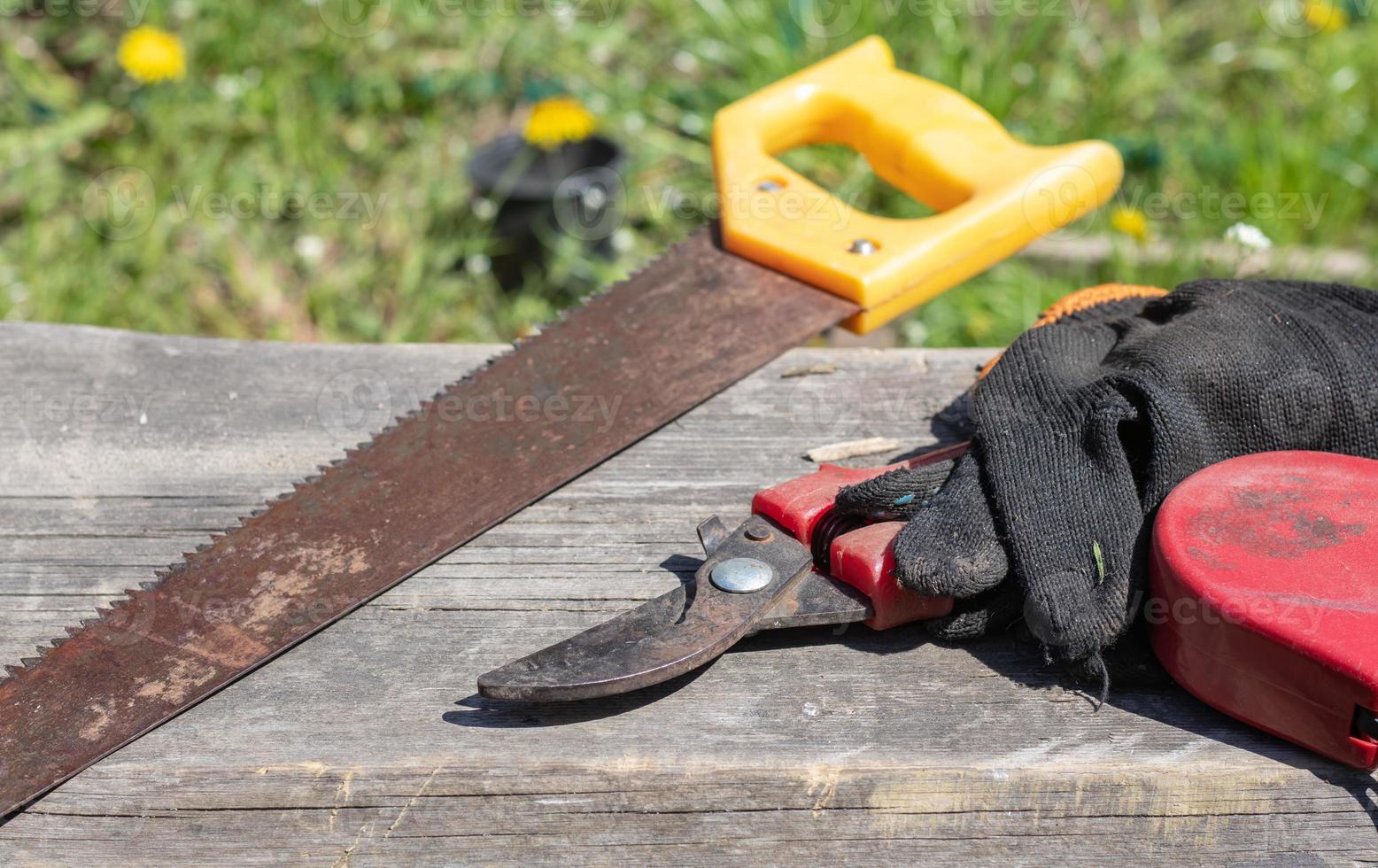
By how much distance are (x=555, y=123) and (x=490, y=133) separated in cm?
76

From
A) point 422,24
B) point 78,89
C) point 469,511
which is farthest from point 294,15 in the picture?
point 469,511

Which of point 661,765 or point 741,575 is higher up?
point 741,575

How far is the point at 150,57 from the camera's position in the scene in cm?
416

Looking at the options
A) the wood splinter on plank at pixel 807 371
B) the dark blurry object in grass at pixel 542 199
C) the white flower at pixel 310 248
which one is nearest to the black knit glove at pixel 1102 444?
the wood splinter on plank at pixel 807 371

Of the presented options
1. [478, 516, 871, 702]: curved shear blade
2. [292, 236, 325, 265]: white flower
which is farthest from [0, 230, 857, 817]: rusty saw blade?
[292, 236, 325, 265]: white flower

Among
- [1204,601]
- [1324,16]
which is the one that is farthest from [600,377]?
[1324,16]

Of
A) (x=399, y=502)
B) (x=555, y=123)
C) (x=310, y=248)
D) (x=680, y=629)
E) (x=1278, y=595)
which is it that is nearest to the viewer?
(x=1278, y=595)

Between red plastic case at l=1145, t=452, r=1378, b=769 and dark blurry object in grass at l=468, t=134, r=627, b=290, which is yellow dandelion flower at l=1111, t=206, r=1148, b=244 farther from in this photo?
red plastic case at l=1145, t=452, r=1378, b=769

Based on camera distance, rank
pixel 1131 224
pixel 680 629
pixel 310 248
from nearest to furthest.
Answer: pixel 680 629
pixel 1131 224
pixel 310 248

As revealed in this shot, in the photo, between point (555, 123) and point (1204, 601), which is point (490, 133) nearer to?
point (555, 123)

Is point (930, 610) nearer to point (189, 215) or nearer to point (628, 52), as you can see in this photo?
point (189, 215)

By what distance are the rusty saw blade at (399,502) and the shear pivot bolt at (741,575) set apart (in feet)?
1.37

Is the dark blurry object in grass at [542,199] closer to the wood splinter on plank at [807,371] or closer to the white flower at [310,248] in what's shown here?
the white flower at [310,248]

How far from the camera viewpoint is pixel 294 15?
4.51 meters
